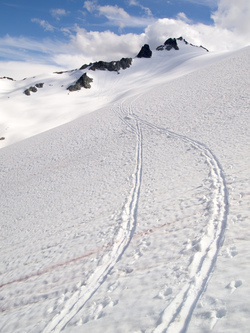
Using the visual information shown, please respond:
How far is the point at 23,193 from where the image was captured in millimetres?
15289

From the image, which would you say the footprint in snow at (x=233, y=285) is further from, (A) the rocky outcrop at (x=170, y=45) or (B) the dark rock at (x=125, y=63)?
(A) the rocky outcrop at (x=170, y=45)

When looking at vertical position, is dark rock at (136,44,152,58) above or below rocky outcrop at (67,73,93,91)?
above

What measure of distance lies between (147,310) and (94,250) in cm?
334

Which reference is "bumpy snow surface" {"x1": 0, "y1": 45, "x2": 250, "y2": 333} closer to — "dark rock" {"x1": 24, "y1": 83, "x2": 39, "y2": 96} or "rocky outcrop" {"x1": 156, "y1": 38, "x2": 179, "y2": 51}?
"dark rock" {"x1": 24, "y1": 83, "x2": 39, "y2": 96}

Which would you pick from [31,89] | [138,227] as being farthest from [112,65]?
[138,227]

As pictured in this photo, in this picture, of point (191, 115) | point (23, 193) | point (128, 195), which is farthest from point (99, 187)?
point (191, 115)

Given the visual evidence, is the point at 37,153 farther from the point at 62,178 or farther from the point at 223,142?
the point at 223,142

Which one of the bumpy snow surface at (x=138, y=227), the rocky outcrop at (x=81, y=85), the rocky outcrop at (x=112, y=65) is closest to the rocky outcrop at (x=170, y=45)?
the rocky outcrop at (x=112, y=65)

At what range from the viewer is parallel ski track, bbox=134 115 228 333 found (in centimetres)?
372

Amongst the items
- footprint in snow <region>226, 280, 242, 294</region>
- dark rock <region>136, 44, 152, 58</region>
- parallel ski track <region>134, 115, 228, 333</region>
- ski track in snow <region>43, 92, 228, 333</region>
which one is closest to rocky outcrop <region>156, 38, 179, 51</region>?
dark rock <region>136, 44, 152, 58</region>

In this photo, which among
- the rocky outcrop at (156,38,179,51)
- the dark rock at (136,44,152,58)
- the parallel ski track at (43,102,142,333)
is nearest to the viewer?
Result: the parallel ski track at (43,102,142,333)

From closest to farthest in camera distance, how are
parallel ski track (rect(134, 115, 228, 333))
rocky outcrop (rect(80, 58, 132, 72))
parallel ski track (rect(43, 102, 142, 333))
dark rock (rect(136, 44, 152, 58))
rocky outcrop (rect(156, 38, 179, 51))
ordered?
parallel ski track (rect(134, 115, 228, 333)) < parallel ski track (rect(43, 102, 142, 333)) < rocky outcrop (rect(80, 58, 132, 72)) < dark rock (rect(136, 44, 152, 58)) < rocky outcrop (rect(156, 38, 179, 51))

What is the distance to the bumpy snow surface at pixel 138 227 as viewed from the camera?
4.22 metres

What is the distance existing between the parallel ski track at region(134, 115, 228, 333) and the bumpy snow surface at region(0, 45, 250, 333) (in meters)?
0.02
